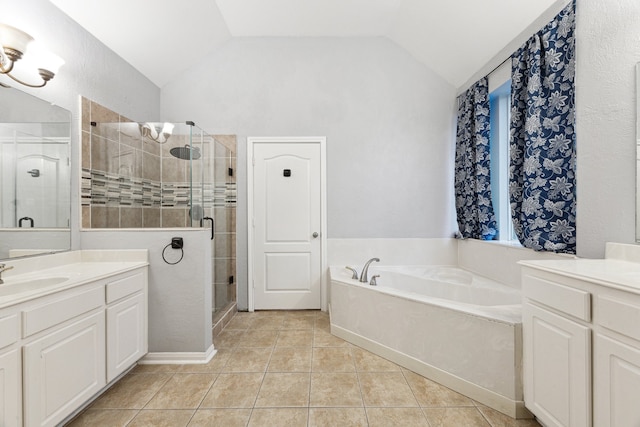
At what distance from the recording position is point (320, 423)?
1.63 meters

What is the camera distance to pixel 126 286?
1.98m

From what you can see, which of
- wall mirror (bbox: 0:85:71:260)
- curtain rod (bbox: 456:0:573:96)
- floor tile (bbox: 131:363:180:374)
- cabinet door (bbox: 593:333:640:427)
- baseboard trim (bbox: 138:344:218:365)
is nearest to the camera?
cabinet door (bbox: 593:333:640:427)

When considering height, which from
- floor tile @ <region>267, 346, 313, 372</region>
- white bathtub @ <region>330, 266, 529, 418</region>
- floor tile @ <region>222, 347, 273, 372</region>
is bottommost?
floor tile @ <region>222, 347, 273, 372</region>

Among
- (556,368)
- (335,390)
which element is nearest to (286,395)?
(335,390)

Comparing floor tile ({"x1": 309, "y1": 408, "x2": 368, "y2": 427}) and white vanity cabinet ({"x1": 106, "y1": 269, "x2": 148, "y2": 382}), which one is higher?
white vanity cabinet ({"x1": 106, "y1": 269, "x2": 148, "y2": 382})

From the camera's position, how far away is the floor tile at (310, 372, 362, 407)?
1806 millimetres

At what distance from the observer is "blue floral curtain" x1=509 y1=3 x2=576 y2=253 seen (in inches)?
75.4

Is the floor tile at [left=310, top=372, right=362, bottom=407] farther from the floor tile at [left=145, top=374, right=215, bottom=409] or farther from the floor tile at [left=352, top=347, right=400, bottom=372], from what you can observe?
the floor tile at [left=145, top=374, right=215, bottom=409]

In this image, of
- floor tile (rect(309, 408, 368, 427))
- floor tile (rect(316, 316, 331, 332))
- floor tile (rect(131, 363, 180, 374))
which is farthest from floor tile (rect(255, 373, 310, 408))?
floor tile (rect(316, 316, 331, 332))

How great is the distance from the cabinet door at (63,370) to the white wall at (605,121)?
2992 millimetres

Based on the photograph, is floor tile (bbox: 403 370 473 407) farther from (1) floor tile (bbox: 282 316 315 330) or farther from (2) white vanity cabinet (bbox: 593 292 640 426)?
(1) floor tile (bbox: 282 316 315 330)

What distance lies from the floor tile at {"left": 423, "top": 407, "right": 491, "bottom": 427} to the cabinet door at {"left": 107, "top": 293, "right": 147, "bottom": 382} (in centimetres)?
193

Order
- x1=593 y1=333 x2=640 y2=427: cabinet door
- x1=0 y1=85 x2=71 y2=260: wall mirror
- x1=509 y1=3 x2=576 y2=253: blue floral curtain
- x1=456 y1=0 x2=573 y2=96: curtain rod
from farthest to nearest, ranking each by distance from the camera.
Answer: x1=456 y1=0 x2=573 y2=96: curtain rod
x1=509 y1=3 x2=576 y2=253: blue floral curtain
x1=0 y1=85 x2=71 y2=260: wall mirror
x1=593 y1=333 x2=640 y2=427: cabinet door

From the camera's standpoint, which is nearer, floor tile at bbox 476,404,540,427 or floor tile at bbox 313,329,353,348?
floor tile at bbox 476,404,540,427
